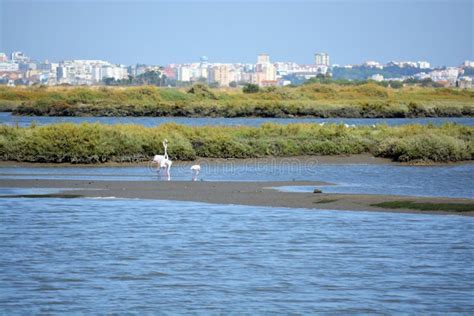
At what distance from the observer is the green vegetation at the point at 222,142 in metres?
29.6

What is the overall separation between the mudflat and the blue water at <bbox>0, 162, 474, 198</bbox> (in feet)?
3.54

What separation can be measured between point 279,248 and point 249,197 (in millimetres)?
5788

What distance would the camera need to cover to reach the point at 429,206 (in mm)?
20828

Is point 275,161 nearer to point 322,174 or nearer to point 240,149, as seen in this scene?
point 240,149

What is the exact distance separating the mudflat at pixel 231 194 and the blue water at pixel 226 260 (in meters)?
0.66

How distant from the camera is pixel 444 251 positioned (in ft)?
54.4

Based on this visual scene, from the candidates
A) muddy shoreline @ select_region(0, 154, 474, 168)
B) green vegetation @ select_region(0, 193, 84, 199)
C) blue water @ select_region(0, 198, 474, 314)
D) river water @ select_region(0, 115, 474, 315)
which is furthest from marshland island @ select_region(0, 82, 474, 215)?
blue water @ select_region(0, 198, 474, 314)

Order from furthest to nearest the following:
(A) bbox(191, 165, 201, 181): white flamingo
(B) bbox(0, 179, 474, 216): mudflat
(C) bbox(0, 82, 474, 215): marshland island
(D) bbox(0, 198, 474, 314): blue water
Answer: (A) bbox(191, 165, 201, 181): white flamingo → (C) bbox(0, 82, 474, 215): marshland island → (B) bbox(0, 179, 474, 216): mudflat → (D) bbox(0, 198, 474, 314): blue water

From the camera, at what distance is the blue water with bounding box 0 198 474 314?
13.2m

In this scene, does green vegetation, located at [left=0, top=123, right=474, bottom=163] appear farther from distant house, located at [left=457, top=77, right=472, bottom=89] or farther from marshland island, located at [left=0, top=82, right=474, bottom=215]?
distant house, located at [left=457, top=77, right=472, bottom=89]

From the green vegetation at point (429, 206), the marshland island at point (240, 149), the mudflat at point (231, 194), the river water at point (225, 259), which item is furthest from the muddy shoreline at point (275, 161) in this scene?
the green vegetation at point (429, 206)

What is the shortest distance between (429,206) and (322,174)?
315 inches

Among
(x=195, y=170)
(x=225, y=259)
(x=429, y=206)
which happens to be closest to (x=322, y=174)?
(x=195, y=170)

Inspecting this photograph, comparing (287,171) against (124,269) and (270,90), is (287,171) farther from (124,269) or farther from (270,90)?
(270,90)
